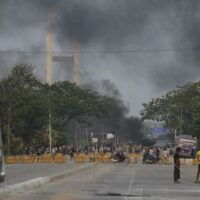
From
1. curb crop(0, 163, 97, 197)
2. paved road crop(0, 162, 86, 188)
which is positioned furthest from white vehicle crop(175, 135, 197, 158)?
curb crop(0, 163, 97, 197)

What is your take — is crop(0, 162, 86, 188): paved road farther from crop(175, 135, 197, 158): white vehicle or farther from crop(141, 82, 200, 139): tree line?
crop(141, 82, 200, 139): tree line

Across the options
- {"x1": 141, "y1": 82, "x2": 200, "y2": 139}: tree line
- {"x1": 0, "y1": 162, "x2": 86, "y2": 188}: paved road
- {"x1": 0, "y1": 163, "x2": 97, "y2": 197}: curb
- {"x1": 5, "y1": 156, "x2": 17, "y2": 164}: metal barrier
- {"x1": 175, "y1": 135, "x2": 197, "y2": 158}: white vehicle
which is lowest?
{"x1": 0, "y1": 163, "x2": 97, "y2": 197}: curb

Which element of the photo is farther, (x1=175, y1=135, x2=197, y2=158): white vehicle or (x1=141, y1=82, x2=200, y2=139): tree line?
(x1=141, y1=82, x2=200, y2=139): tree line

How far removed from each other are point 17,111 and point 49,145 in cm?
2048

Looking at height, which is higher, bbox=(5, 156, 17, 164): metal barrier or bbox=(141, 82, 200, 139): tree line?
bbox=(141, 82, 200, 139): tree line

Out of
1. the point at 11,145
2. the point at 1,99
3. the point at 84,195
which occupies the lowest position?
the point at 84,195

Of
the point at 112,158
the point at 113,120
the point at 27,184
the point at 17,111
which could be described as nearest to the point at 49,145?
the point at 17,111

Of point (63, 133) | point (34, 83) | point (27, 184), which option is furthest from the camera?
point (63, 133)

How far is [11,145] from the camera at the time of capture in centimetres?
9012

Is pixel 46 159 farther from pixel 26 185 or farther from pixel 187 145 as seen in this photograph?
pixel 26 185

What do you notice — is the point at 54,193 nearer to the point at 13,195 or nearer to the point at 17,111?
the point at 13,195

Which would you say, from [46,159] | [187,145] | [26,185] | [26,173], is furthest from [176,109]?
[26,185]

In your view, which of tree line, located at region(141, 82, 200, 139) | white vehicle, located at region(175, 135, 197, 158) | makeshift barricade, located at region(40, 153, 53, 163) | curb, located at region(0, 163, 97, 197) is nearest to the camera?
curb, located at region(0, 163, 97, 197)

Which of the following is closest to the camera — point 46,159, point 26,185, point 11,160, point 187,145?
point 26,185
